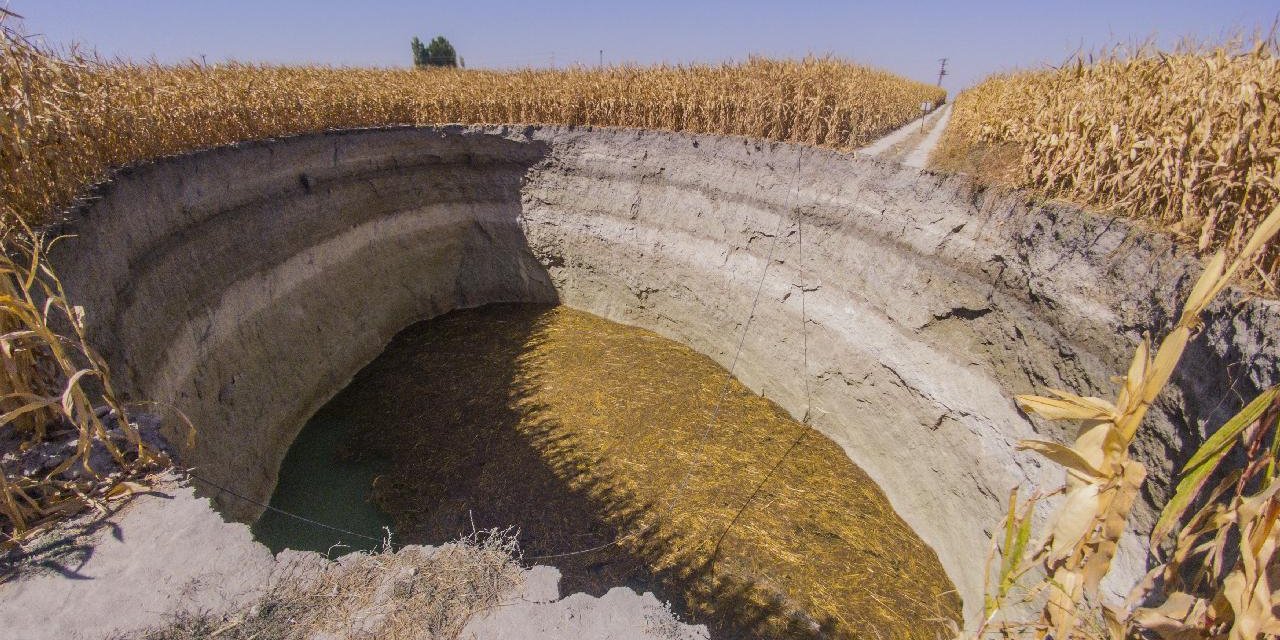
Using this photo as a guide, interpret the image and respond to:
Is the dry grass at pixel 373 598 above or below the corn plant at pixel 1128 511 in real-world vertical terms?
below

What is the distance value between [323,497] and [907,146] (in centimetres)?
768

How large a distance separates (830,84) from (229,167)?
7391mm

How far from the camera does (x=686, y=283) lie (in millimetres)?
7977

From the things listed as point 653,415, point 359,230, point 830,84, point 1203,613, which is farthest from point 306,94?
point 1203,613

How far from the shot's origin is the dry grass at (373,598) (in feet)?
7.25

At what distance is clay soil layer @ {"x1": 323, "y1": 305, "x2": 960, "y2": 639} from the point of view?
4.75 meters

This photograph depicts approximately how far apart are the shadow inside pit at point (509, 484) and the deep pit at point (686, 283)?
1015 millimetres

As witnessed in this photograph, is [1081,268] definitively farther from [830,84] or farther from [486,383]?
[486,383]

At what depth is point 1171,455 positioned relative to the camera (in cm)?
349

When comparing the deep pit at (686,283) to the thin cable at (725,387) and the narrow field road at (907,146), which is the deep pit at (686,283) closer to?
Result: the thin cable at (725,387)

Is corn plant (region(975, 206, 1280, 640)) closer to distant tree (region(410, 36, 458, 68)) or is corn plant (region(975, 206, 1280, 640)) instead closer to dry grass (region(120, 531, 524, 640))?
dry grass (region(120, 531, 524, 640))

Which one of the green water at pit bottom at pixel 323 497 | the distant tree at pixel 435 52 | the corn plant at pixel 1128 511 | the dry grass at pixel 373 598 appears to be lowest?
the green water at pit bottom at pixel 323 497

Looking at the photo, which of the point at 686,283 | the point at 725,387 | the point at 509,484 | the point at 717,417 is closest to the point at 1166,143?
the point at 717,417

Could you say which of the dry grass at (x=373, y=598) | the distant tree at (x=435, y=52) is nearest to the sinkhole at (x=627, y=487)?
the dry grass at (x=373, y=598)
